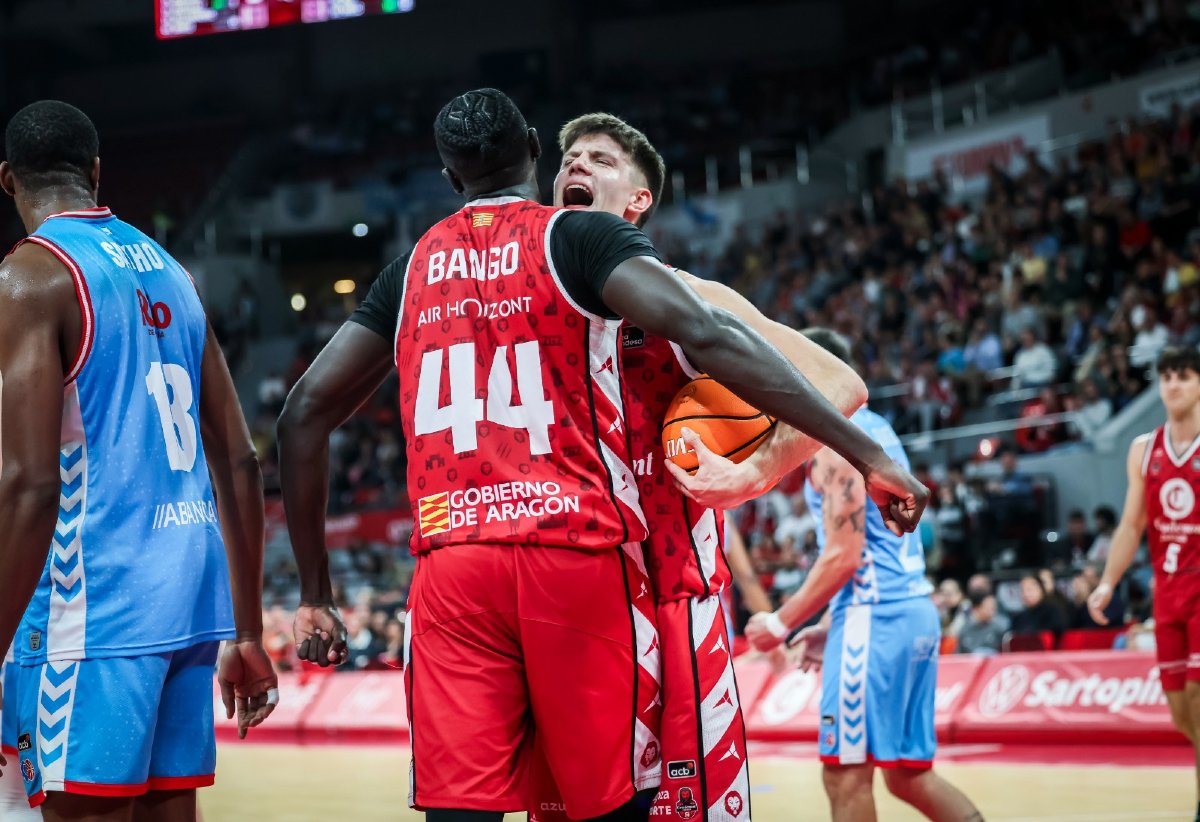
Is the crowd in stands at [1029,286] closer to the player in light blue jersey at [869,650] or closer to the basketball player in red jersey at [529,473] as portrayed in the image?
the player in light blue jersey at [869,650]

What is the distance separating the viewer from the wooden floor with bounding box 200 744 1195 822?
7727 millimetres

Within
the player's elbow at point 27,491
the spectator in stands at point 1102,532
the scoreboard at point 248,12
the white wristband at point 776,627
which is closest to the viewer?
the player's elbow at point 27,491

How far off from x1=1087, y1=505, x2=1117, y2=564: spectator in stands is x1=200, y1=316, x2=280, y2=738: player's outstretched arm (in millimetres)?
10142

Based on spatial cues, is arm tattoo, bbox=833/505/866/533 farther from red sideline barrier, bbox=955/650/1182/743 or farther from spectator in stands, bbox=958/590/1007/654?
spectator in stands, bbox=958/590/1007/654

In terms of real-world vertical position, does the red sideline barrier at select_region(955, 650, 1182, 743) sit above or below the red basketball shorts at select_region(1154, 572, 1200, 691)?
below

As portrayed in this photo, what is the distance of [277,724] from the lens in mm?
15570

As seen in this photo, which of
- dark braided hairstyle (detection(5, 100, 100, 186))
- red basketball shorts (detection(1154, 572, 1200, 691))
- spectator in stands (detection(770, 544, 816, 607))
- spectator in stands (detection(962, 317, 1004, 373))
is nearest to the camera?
dark braided hairstyle (detection(5, 100, 100, 186))

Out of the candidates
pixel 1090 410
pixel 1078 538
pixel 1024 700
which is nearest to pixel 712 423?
pixel 1024 700

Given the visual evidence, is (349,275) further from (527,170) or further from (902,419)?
(527,170)

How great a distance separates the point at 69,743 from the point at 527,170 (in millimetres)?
1683

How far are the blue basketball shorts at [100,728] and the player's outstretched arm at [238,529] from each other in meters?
0.22

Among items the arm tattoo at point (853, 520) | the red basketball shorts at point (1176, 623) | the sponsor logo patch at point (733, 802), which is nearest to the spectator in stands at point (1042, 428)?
the red basketball shorts at point (1176, 623)

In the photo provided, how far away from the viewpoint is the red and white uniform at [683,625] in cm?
329

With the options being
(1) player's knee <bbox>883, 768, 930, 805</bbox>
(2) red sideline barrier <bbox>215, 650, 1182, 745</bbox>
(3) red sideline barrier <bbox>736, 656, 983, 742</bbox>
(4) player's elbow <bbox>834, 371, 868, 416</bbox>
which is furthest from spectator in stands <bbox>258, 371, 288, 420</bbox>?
(4) player's elbow <bbox>834, 371, 868, 416</bbox>
